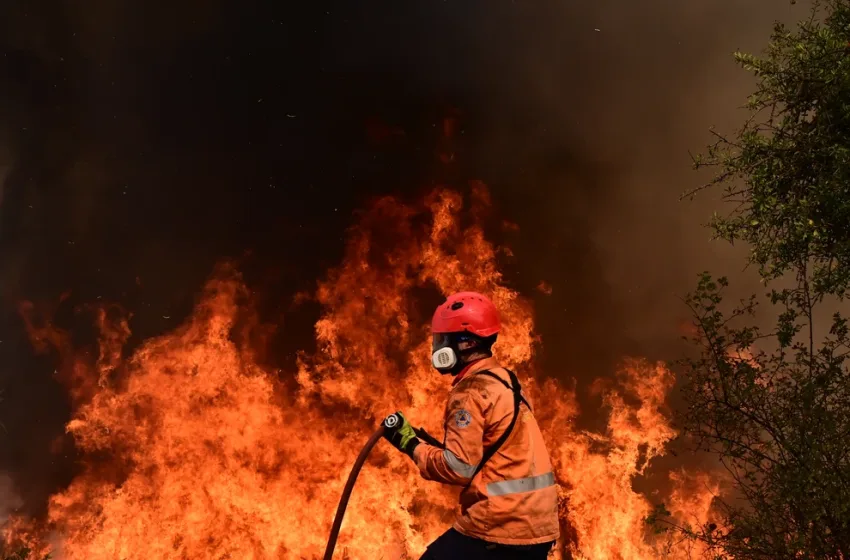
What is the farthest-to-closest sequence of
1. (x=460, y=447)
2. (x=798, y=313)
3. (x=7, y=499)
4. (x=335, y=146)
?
(x=335, y=146), (x=7, y=499), (x=798, y=313), (x=460, y=447)

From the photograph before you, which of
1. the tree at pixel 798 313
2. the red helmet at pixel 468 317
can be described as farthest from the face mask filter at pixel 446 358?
the tree at pixel 798 313

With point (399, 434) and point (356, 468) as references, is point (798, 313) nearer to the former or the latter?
point (399, 434)

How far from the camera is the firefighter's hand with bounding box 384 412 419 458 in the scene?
388 centimetres

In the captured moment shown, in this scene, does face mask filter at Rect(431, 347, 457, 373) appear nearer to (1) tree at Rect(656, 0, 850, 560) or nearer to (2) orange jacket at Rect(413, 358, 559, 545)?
(2) orange jacket at Rect(413, 358, 559, 545)

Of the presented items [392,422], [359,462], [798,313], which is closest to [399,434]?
[392,422]

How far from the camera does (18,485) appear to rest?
13.6 m

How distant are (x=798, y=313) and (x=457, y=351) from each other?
17.6 feet

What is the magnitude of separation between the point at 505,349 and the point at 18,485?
12014 mm

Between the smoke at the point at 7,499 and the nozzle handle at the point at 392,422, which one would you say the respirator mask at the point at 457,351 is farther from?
the smoke at the point at 7,499

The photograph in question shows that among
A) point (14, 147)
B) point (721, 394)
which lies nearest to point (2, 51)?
point (14, 147)

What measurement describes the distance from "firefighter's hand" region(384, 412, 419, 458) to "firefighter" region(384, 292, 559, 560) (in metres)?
0.08

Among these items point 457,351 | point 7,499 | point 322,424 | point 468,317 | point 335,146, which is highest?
point 335,146

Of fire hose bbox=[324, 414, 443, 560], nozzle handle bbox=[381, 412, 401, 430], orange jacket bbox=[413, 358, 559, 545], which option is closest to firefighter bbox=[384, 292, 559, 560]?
orange jacket bbox=[413, 358, 559, 545]

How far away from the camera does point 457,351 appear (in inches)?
161
